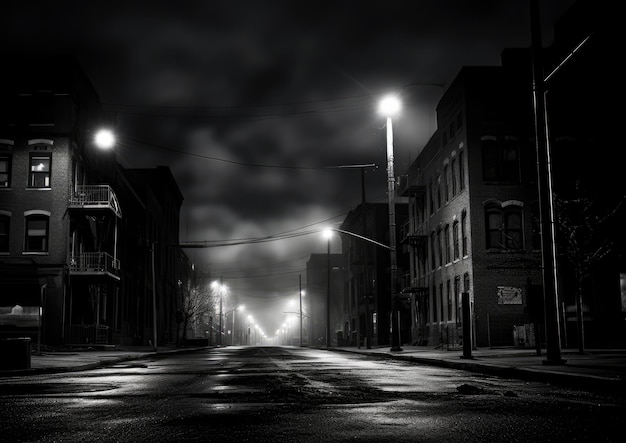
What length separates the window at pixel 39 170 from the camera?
3666 centimetres

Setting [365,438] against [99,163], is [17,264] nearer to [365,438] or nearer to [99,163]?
[99,163]

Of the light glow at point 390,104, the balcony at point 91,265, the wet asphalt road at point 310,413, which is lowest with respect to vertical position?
the wet asphalt road at point 310,413

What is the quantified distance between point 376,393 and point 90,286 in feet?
107

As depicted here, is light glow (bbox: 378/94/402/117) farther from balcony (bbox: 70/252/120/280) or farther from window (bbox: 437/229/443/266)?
balcony (bbox: 70/252/120/280)

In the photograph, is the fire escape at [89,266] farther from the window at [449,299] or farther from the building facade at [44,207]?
the window at [449,299]

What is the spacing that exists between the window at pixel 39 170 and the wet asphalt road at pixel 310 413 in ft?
90.9

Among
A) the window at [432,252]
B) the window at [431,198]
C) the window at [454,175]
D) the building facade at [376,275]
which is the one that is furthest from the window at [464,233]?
the building facade at [376,275]

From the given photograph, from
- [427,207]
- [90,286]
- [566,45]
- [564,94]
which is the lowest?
[90,286]

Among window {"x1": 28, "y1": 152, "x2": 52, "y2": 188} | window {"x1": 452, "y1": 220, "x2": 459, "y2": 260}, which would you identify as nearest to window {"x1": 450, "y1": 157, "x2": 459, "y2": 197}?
window {"x1": 452, "y1": 220, "x2": 459, "y2": 260}

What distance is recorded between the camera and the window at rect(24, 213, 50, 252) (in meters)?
36.5

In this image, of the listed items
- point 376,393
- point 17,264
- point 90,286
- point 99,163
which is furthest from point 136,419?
point 99,163

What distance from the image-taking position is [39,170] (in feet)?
121

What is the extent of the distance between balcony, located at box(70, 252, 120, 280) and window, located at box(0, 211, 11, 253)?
10.5 feet

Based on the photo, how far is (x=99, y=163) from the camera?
42.9 metres
